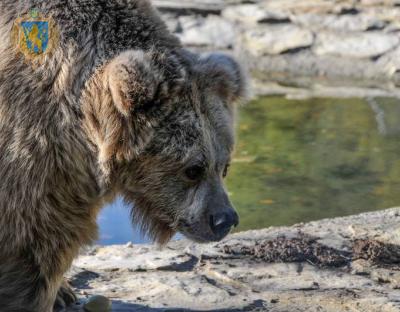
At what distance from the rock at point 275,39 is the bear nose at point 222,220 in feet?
28.6

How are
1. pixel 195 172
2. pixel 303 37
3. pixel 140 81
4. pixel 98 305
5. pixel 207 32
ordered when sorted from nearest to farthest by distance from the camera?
pixel 140 81 → pixel 195 172 → pixel 98 305 → pixel 303 37 → pixel 207 32

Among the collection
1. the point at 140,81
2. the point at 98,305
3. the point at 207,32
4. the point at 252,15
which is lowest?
the point at 207,32

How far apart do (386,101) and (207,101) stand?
7.44 m

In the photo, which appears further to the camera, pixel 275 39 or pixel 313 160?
pixel 275 39

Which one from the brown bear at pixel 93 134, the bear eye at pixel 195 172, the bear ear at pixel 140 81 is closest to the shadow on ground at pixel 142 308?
the brown bear at pixel 93 134

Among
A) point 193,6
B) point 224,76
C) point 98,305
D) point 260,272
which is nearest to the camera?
point 224,76

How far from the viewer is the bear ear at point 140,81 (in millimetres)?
3836

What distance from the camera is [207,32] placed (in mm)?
13125

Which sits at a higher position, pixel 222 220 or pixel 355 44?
pixel 222 220

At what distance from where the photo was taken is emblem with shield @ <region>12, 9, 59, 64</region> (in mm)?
3918

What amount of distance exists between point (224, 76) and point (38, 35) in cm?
92

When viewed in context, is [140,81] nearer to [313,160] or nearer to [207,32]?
[313,160]

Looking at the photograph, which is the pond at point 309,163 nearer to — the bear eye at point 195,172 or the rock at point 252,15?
the rock at point 252,15

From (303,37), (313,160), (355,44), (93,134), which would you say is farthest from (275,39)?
(93,134)
